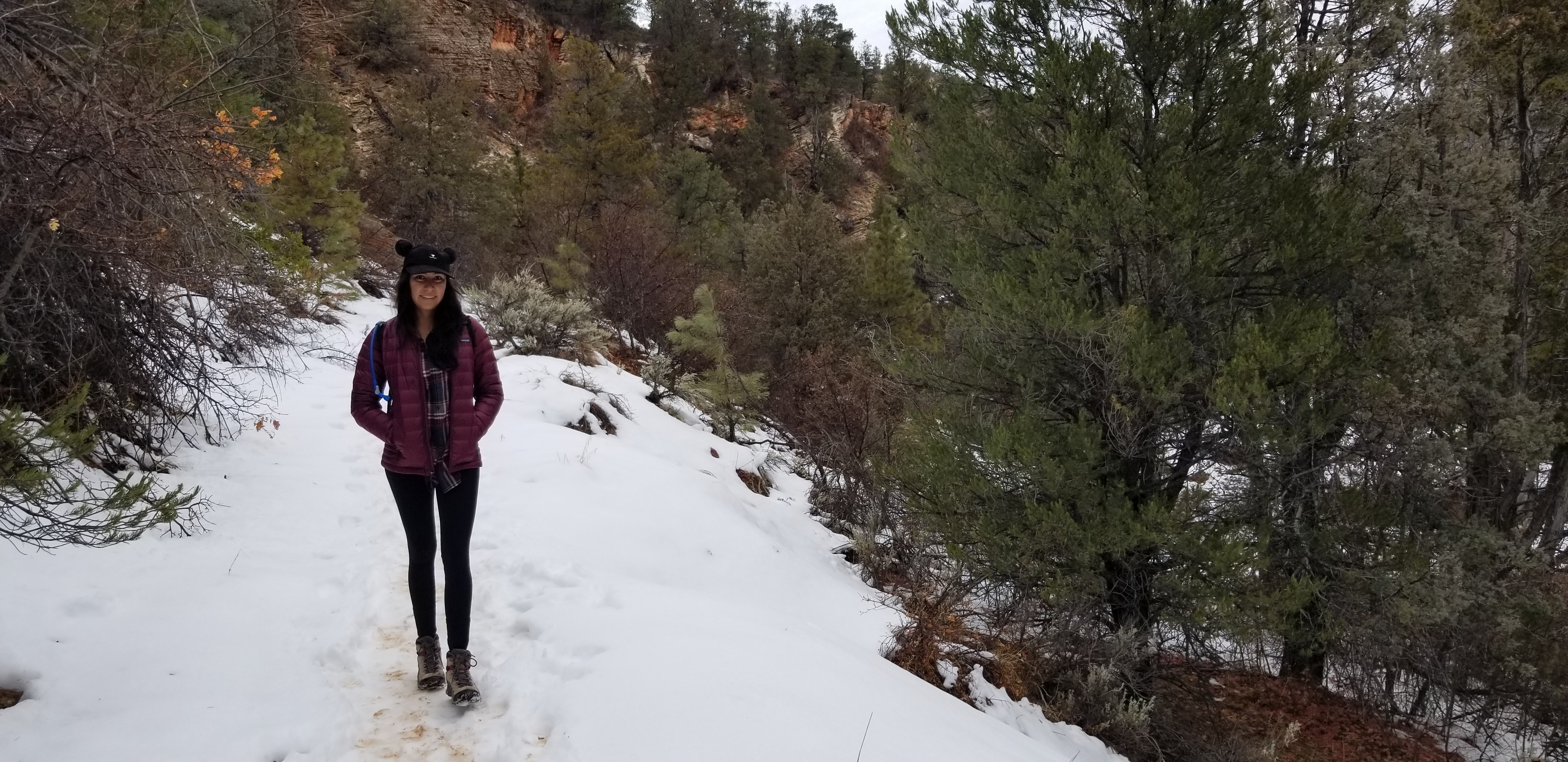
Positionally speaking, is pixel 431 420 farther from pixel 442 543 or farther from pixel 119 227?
pixel 119 227

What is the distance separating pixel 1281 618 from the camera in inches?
226

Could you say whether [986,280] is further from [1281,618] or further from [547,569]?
[547,569]

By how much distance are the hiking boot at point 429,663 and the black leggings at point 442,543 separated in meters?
0.04

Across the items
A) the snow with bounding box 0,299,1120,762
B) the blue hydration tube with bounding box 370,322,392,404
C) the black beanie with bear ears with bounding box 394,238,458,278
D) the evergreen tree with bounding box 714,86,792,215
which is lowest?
the snow with bounding box 0,299,1120,762

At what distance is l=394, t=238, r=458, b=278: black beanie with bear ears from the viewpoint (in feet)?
9.48

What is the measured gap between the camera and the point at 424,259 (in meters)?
2.92

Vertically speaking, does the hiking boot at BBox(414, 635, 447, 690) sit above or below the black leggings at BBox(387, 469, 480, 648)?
below

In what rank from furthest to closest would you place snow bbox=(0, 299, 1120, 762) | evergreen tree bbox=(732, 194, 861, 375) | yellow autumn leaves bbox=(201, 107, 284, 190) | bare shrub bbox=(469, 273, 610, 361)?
evergreen tree bbox=(732, 194, 861, 375)
bare shrub bbox=(469, 273, 610, 361)
yellow autumn leaves bbox=(201, 107, 284, 190)
snow bbox=(0, 299, 1120, 762)

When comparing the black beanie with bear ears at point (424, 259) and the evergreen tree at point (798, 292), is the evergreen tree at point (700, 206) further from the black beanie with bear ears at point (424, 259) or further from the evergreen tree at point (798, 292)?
the black beanie with bear ears at point (424, 259)

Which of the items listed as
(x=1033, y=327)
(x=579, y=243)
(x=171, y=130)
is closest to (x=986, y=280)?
(x=1033, y=327)

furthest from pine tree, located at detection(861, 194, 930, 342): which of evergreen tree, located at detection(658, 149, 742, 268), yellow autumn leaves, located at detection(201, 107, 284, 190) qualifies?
yellow autumn leaves, located at detection(201, 107, 284, 190)

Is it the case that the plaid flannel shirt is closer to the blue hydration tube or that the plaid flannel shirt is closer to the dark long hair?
the dark long hair

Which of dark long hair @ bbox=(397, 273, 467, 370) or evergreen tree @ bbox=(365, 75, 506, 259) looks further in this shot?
evergreen tree @ bbox=(365, 75, 506, 259)

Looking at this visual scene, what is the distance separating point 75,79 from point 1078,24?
6597mm
